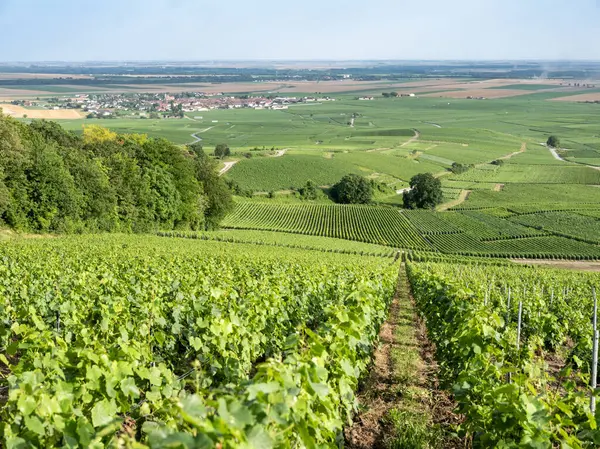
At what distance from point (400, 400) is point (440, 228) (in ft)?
172

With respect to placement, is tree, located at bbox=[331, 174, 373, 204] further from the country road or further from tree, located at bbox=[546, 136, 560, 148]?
tree, located at bbox=[546, 136, 560, 148]

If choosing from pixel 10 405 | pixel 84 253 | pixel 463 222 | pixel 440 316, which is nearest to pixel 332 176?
pixel 463 222

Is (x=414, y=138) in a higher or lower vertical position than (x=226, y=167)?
higher

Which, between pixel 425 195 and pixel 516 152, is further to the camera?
pixel 516 152

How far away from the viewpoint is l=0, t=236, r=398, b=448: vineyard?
118 inches

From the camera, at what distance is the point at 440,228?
5862 centimetres

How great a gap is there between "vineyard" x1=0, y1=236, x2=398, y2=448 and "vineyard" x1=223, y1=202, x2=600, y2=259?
34.4m

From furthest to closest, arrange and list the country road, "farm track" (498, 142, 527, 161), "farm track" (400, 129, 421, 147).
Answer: "farm track" (400, 129, 421, 147)
"farm track" (498, 142, 527, 161)
the country road

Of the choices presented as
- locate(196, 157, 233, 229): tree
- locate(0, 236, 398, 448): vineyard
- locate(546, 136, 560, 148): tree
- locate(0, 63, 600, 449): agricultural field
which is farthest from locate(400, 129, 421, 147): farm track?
locate(0, 236, 398, 448): vineyard

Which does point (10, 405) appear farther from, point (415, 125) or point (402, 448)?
point (415, 125)

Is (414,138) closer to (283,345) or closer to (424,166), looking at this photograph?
(424,166)

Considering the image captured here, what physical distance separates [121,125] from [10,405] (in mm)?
147452

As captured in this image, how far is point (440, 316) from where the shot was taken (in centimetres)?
1055

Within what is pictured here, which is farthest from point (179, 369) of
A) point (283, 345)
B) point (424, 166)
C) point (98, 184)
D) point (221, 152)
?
point (424, 166)
